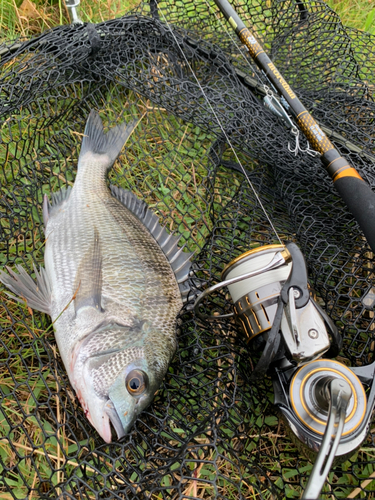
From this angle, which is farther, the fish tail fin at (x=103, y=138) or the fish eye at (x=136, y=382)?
the fish tail fin at (x=103, y=138)

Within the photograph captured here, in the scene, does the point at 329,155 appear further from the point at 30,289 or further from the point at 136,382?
the point at 30,289

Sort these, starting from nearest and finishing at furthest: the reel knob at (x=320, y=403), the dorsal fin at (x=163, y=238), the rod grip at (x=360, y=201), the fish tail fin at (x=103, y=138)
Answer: the reel knob at (x=320, y=403), the rod grip at (x=360, y=201), the dorsal fin at (x=163, y=238), the fish tail fin at (x=103, y=138)

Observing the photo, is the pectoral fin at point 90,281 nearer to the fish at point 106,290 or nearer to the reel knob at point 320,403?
the fish at point 106,290

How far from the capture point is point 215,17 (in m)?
3.05

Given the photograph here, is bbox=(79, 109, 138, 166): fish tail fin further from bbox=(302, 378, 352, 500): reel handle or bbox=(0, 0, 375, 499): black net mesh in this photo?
bbox=(302, 378, 352, 500): reel handle

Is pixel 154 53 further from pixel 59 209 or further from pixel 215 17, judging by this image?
pixel 59 209

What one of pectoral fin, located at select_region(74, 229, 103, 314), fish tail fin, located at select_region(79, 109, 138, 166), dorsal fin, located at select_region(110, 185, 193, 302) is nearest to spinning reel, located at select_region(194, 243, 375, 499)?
dorsal fin, located at select_region(110, 185, 193, 302)

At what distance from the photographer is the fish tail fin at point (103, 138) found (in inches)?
99.4

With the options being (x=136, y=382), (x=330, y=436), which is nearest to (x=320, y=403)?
(x=330, y=436)

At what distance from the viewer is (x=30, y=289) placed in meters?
2.05

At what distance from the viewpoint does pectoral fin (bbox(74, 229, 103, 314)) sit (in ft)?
6.45

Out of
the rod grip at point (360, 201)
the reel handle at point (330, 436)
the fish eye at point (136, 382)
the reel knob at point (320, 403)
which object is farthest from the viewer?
the rod grip at point (360, 201)

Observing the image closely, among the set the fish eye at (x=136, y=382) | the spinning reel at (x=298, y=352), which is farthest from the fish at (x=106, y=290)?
the spinning reel at (x=298, y=352)

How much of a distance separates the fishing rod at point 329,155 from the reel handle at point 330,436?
0.79m
